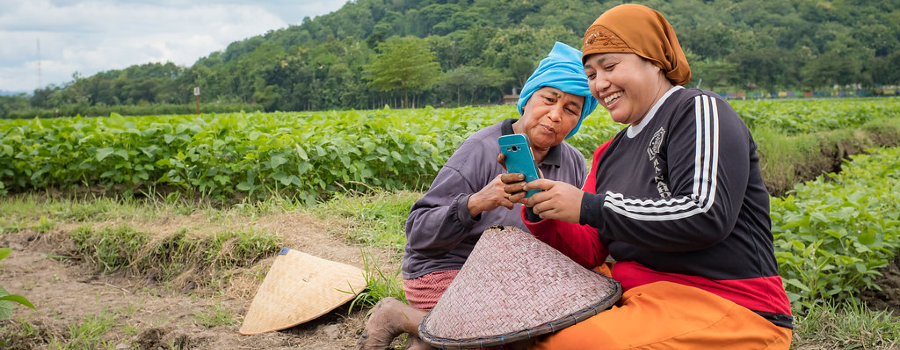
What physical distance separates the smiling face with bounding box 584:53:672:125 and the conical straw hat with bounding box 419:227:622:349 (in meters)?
0.43

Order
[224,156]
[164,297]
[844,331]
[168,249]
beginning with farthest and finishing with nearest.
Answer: [224,156] < [168,249] < [164,297] < [844,331]

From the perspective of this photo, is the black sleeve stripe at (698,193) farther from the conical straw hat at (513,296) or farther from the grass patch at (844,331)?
the grass patch at (844,331)

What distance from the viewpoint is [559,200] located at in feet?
4.91

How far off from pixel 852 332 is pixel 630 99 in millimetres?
1680

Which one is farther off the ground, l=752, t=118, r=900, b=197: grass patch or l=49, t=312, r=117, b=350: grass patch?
l=752, t=118, r=900, b=197: grass patch

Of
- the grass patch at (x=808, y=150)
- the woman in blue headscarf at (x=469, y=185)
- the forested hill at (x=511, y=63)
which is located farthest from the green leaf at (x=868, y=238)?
the forested hill at (x=511, y=63)

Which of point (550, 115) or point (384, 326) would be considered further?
point (384, 326)

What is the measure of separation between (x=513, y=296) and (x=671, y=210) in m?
0.45

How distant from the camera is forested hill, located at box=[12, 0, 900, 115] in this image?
66.2 meters

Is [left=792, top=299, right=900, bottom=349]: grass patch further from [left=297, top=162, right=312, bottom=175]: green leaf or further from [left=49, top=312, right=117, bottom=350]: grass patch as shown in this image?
[left=297, top=162, right=312, bottom=175]: green leaf

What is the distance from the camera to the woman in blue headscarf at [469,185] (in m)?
2.10

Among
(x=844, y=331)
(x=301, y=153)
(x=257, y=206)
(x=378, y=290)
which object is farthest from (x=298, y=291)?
(x=844, y=331)

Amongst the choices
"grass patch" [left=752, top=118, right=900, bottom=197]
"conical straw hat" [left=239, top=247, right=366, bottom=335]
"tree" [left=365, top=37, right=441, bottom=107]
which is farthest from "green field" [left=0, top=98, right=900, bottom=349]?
"tree" [left=365, top=37, right=441, bottom=107]

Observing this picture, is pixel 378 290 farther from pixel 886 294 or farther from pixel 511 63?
pixel 511 63
